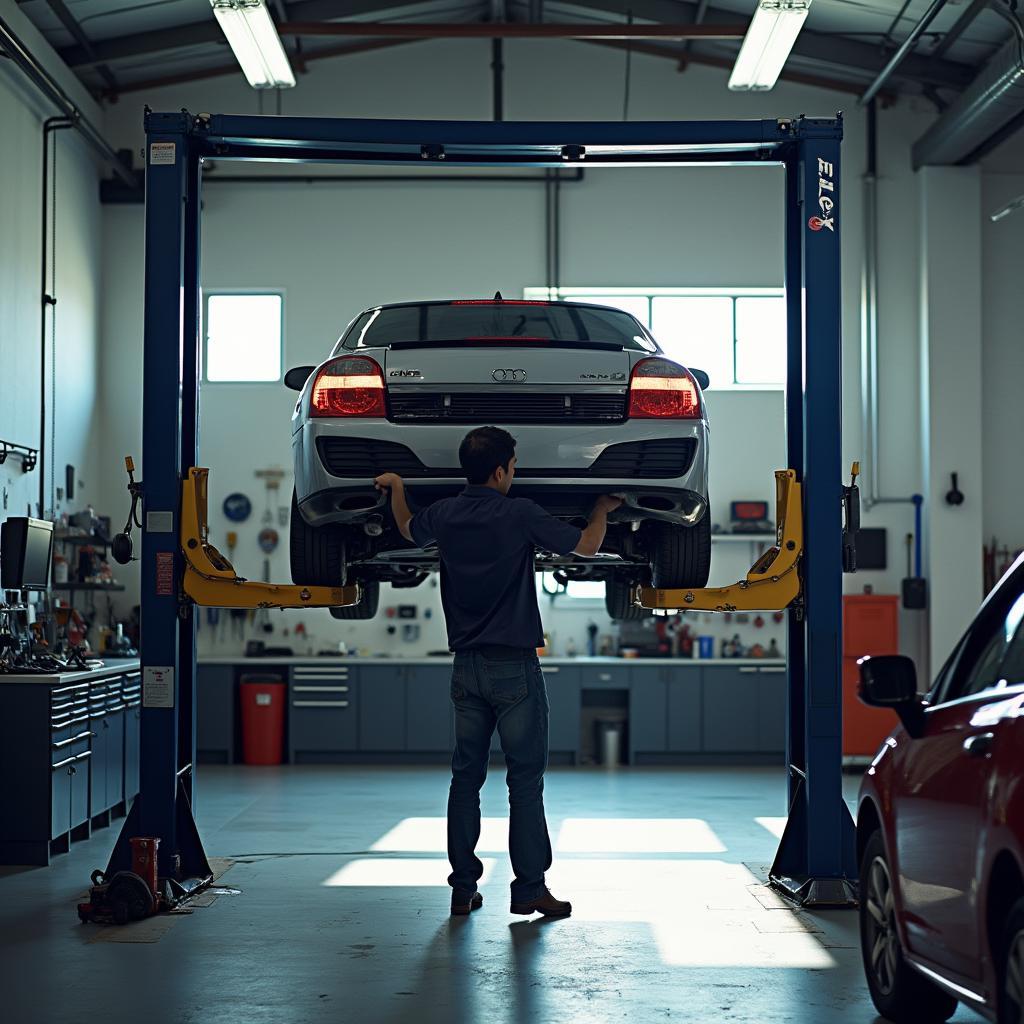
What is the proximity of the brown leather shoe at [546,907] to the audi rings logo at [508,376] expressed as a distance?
181 centimetres

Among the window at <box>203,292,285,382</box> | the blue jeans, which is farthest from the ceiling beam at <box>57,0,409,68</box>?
the blue jeans

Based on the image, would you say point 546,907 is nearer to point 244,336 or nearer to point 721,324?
point 721,324

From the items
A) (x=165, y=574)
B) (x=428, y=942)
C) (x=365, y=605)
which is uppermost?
(x=165, y=574)

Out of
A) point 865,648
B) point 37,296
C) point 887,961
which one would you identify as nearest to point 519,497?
point 887,961

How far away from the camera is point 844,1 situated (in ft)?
34.4

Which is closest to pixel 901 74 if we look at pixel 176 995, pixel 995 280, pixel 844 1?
pixel 844 1

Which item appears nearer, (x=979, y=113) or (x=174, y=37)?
(x=979, y=113)

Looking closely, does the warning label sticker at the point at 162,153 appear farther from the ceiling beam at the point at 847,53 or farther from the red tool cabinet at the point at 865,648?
the red tool cabinet at the point at 865,648

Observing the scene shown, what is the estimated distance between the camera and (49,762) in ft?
21.9

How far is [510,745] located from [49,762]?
2.85 metres

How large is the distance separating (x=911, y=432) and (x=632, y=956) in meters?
8.33

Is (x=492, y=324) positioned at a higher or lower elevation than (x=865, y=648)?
higher

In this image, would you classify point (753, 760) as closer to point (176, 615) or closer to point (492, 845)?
point (492, 845)

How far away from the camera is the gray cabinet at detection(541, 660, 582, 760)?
11352 mm
